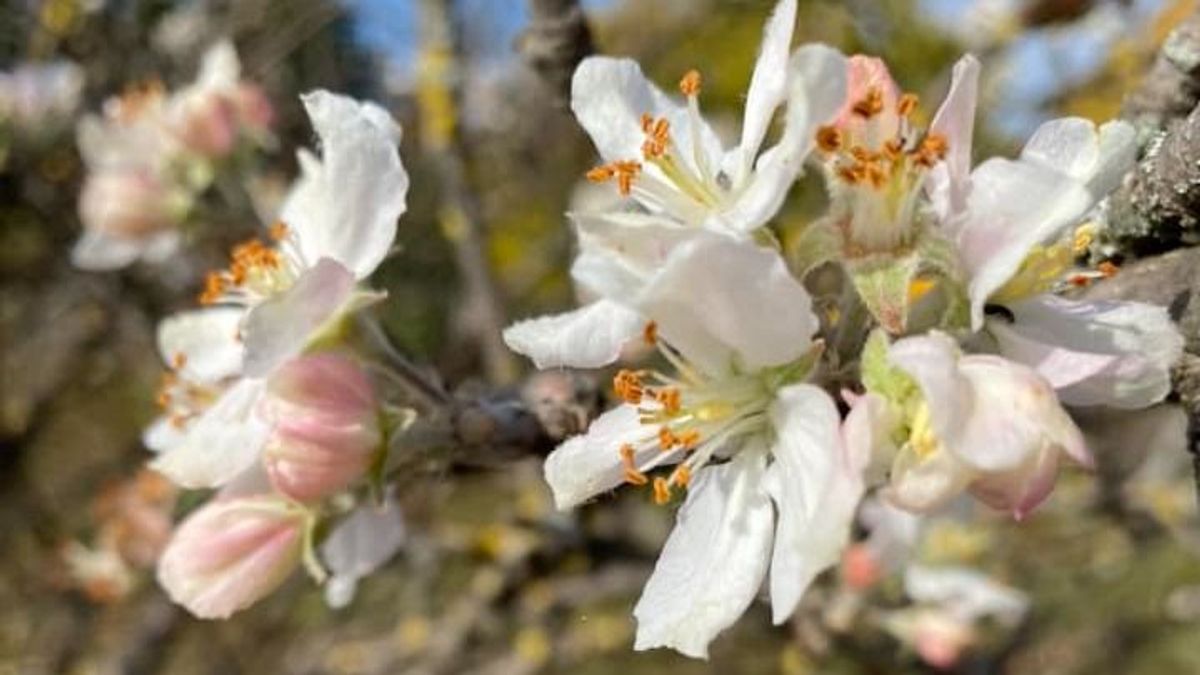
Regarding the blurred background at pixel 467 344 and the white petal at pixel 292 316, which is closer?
the white petal at pixel 292 316

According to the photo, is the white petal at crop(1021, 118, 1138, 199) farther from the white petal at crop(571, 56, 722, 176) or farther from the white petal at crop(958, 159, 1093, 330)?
the white petal at crop(571, 56, 722, 176)

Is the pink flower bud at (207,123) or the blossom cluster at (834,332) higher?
the blossom cluster at (834,332)

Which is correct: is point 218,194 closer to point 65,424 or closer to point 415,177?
point 415,177

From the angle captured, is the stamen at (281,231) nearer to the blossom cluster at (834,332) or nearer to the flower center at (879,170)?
the blossom cluster at (834,332)

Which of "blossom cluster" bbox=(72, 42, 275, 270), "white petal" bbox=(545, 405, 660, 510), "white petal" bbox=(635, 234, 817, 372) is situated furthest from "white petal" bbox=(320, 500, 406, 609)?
"blossom cluster" bbox=(72, 42, 275, 270)

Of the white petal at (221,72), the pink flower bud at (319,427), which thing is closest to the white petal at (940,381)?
the pink flower bud at (319,427)

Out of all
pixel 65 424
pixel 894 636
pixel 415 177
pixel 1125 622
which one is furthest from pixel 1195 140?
pixel 65 424
